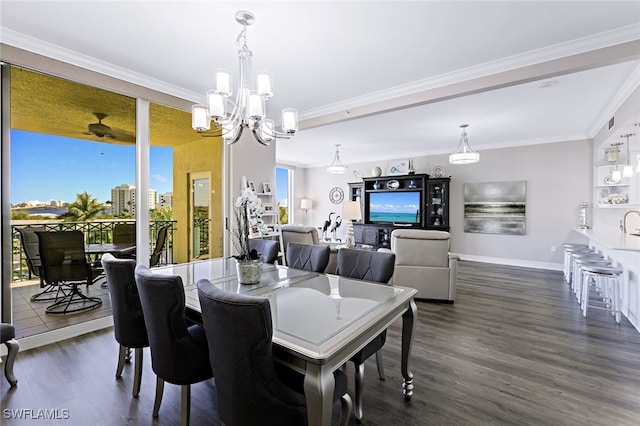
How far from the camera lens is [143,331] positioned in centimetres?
195

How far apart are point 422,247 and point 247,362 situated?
3.40 metres

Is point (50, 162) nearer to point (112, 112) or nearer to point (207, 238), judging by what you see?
point (112, 112)

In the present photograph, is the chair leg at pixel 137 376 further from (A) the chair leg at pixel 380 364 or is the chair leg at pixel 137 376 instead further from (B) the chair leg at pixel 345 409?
(A) the chair leg at pixel 380 364

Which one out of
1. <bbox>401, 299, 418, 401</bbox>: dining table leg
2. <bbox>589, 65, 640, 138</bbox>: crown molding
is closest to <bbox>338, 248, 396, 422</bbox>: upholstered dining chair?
<bbox>401, 299, 418, 401</bbox>: dining table leg

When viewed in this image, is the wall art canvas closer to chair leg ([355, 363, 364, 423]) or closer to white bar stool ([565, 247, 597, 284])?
white bar stool ([565, 247, 597, 284])

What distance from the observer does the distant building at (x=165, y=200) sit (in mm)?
3697

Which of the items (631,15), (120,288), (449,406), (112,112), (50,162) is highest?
(631,15)

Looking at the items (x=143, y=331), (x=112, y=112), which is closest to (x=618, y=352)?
(x=143, y=331)

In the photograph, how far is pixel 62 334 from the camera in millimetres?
2863

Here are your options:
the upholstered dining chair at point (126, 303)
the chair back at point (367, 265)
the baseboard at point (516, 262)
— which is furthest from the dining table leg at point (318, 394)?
the baseboard at point (516, 262)

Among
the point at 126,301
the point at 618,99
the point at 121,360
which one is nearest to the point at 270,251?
the point at 126,301

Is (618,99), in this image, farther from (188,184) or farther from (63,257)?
(63,257)

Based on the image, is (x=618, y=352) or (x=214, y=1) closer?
(x=214, y=1)

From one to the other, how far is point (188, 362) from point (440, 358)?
6.75ft
